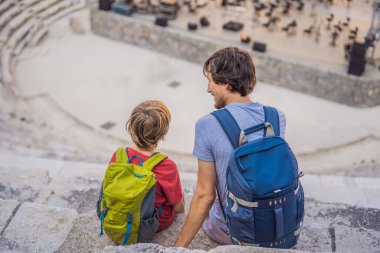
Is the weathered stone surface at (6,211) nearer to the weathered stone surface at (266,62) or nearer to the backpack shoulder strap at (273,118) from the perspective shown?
the backpack shoulder strap at (273,118)

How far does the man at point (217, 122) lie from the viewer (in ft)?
9.82

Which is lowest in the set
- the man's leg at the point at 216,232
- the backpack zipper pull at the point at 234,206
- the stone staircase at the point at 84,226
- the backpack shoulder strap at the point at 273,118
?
the stone staircase at the point at 84,226

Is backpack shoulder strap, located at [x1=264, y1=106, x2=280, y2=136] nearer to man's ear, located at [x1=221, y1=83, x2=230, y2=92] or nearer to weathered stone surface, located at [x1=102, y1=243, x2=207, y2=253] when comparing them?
man's ear, located at [x1=221, y1=83, x2=230, y2=92]

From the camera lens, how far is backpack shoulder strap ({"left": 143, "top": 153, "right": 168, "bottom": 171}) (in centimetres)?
327

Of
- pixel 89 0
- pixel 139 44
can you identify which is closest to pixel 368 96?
pixel 139 44

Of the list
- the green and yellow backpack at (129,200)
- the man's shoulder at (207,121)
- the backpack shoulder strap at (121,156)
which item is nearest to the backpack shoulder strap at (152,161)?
the green and yellow backpack at (129,200)

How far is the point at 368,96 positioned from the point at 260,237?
9.55 meters

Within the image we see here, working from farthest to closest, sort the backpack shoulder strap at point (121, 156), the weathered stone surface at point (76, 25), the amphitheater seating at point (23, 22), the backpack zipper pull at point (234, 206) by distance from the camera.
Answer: the weathered stone surface at point (76, 25) < the amphitheater seating at point (23, 22) < the backpack shoulder strap at point (121, 156) < the backpack zipper pull at point (234, 206)

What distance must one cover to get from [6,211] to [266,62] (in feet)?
31.5

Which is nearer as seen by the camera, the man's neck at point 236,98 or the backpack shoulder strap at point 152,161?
the man's neck at point 236,98

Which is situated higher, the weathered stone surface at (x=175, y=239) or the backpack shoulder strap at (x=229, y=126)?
the backpack shoulder strap at (x=229, y=126)

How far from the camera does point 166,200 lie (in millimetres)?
3531

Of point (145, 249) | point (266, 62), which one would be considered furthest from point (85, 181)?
point (266, 62)

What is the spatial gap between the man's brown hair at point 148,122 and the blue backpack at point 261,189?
0.39 m
